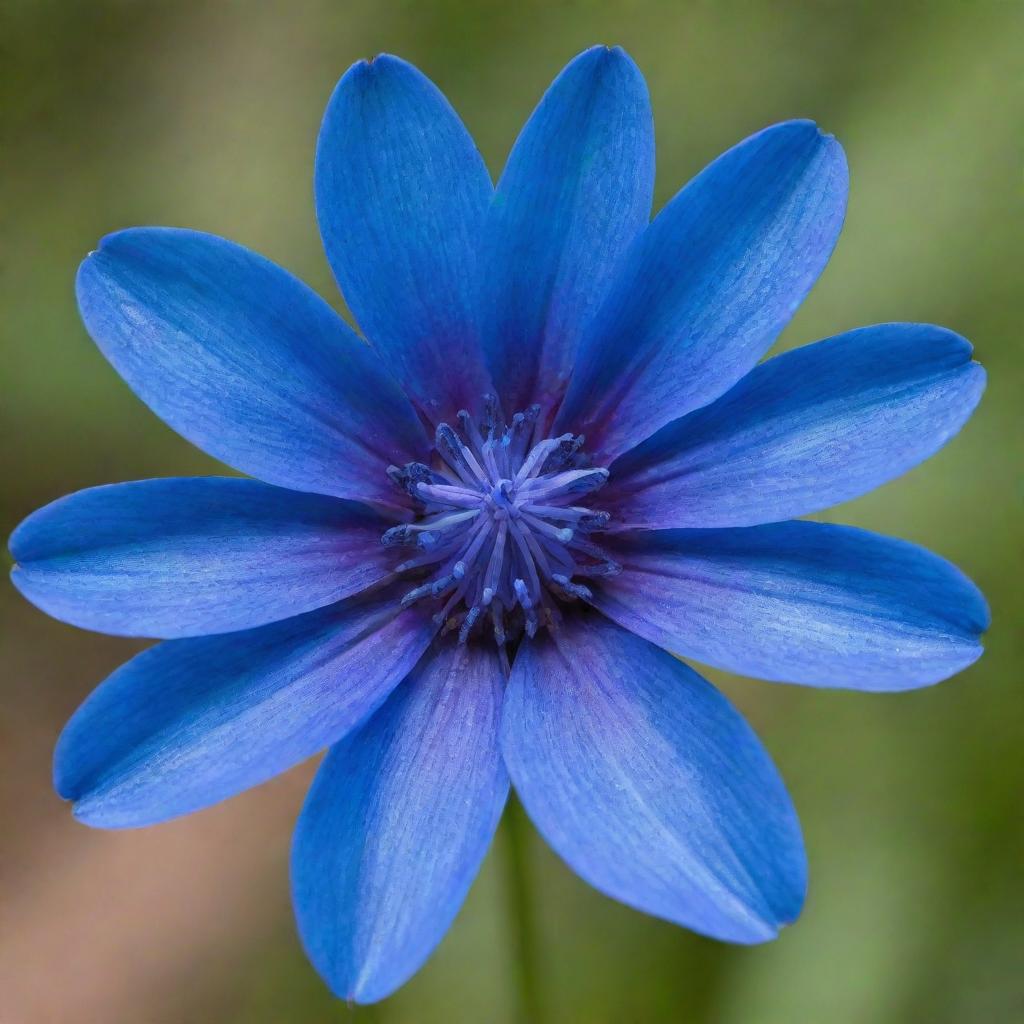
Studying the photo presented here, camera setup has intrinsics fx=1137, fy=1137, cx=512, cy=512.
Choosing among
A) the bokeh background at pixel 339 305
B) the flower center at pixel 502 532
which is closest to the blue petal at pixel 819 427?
the flower center at pixel 502 532

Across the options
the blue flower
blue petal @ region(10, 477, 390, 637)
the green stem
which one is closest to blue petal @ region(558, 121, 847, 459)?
the blue flower

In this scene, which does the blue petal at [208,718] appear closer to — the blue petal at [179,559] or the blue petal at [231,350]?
the blue petal at [179,559]

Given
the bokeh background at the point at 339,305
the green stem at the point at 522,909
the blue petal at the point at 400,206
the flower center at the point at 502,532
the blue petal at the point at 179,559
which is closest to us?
the blue petal at the point at 179,559

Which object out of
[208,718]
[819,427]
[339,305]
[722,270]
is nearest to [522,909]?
[208,718]

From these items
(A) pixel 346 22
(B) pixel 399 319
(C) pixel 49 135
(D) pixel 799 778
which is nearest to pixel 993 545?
(D) pixel 799 778

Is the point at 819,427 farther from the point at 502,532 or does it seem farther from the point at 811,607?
the point at 502,532

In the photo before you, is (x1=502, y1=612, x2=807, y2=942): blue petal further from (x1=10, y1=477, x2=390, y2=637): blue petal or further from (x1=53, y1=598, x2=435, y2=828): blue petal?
(x1=10, y1=477, x2=390, y2=637): blue petal
